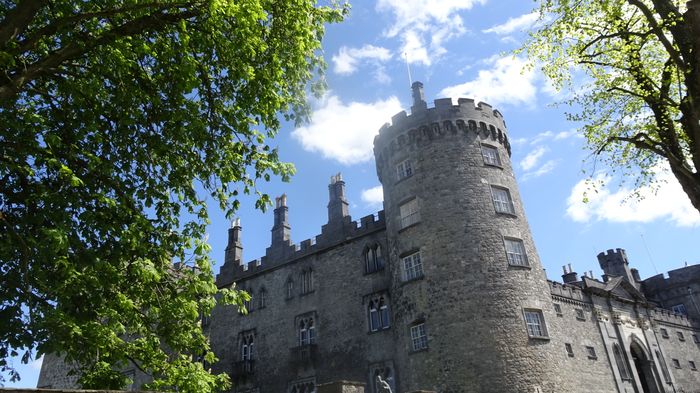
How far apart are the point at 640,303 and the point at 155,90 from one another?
32270 millimetres

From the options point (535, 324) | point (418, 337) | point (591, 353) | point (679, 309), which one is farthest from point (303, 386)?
point (679, 309)

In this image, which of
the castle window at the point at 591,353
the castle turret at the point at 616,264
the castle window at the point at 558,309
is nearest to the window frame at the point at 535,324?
the castle window at the point at 558,309

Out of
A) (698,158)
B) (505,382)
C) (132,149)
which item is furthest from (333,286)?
(698,158)

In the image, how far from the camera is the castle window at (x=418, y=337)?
868 inches

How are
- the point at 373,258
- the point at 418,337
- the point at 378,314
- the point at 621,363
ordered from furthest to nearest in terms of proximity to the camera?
the point at 621,363 → the point at 373,258 → the point at 378,314 → the point at 418,337

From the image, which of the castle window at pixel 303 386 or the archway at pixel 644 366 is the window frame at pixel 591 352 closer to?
the archway at pixel 644 366

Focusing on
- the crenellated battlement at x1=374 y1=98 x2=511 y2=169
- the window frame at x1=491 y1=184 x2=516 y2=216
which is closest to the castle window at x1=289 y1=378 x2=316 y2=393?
the crenellated battlement at x1=374 y1=98 x2=511 y2=169

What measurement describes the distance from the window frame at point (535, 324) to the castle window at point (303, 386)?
36.5 ft

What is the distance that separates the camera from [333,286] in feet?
91.2

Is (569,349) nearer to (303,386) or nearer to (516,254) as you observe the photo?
(516,254)

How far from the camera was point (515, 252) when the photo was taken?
904 inches

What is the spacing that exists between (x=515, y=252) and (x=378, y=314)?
23.4ft

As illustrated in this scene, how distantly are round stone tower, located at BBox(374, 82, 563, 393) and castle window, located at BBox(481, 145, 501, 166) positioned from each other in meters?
0.06

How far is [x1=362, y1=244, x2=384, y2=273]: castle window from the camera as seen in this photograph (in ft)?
86.9
